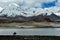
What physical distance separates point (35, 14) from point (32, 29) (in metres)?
0.37

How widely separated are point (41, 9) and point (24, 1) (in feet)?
1.50

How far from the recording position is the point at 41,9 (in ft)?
14.9

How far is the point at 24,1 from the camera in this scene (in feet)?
15.1

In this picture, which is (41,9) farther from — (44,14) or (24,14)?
(24,14)

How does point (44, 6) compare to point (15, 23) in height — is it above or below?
above

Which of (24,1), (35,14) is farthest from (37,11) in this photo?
(24,1)

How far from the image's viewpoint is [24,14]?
4.54 meters

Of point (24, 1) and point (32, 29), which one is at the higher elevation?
point (24, 1)

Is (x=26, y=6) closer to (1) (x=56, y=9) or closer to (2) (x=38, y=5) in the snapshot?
(2) (x=38, y=5)

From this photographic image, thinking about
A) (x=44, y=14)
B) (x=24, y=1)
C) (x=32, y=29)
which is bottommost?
(x=32, y=29)

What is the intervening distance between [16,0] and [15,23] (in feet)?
1.83

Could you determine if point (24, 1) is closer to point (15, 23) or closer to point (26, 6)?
point (26, 6)

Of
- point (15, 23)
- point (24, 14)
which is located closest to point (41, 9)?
point (24, 14)

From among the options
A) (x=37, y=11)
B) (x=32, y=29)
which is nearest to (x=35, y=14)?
(x=37, y=11)
